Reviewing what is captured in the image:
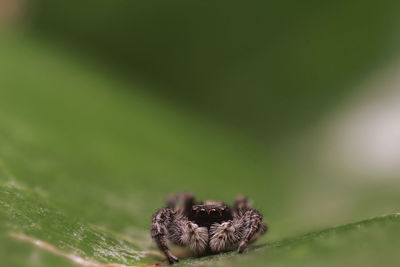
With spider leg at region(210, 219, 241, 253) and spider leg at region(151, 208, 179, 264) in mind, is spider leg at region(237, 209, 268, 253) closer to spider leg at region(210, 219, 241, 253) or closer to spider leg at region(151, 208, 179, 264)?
spider leg at region(210, 219, 241, 253)

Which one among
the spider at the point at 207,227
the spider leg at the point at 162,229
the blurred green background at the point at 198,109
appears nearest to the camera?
the spider leg at the point at 162,229

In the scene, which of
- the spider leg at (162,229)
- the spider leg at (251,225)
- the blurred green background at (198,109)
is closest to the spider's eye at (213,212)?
the spider leg at (251,225)

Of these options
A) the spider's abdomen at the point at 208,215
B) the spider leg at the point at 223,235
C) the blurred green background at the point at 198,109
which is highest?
the blurred green background at the point at 198,109

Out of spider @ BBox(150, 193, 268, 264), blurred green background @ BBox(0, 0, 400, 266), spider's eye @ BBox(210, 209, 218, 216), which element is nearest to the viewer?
spider @ BBox(150, 193, 268, 264)

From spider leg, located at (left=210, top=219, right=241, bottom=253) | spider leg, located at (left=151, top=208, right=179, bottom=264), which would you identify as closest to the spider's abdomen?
spider leg, located at (left=210, top=219, right=241, bottom=253)

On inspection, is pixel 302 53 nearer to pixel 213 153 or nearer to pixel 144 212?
pixel 213 153

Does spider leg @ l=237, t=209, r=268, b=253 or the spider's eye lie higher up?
the spider's eye

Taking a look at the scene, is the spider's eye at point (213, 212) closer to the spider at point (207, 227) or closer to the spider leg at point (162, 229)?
the spider at point (207, 227)
